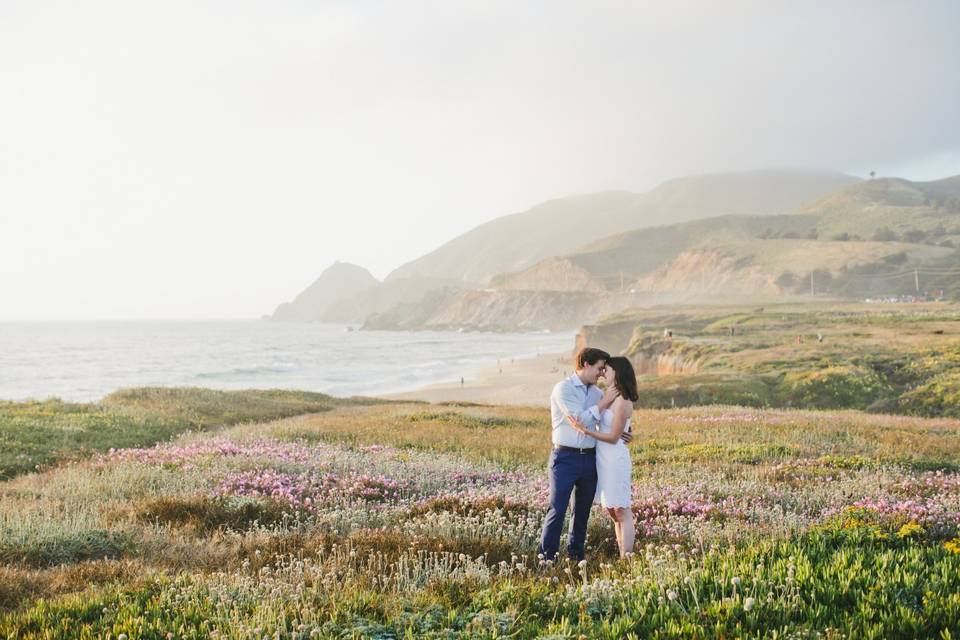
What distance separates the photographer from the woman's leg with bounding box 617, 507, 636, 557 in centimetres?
725

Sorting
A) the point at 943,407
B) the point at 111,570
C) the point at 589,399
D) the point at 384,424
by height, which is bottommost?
the point at 943,407

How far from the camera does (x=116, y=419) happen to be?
2245 cm

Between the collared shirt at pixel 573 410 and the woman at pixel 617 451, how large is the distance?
119 millimetres

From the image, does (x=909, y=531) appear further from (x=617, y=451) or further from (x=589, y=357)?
(x=589, y=357)

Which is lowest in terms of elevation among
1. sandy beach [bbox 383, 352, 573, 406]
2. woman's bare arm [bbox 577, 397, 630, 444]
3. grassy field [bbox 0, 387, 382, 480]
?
sandy beach [bbox 383, 352, 573, 406]

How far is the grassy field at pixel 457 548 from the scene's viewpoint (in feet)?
15.8

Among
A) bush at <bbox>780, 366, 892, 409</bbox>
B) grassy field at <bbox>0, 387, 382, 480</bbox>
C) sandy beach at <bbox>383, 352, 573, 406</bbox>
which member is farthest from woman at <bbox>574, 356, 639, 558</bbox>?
sandy beach at <bbox>383, 352, 573, 406</bbox>

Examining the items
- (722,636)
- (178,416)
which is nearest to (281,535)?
(722,636)

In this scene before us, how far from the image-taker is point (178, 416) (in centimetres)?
2458

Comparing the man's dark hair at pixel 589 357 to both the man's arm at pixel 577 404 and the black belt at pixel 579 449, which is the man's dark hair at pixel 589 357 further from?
the black belt at pixel 579 449

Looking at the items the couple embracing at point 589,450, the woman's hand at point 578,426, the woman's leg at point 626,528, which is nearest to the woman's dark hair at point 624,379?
the couple embracing at point 589,450

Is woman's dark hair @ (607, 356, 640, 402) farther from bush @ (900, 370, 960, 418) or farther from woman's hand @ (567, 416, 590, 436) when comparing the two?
bush @ (900, 370, 960, 418)

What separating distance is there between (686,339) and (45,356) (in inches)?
4800

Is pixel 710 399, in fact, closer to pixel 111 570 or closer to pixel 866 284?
pixel 111 570
